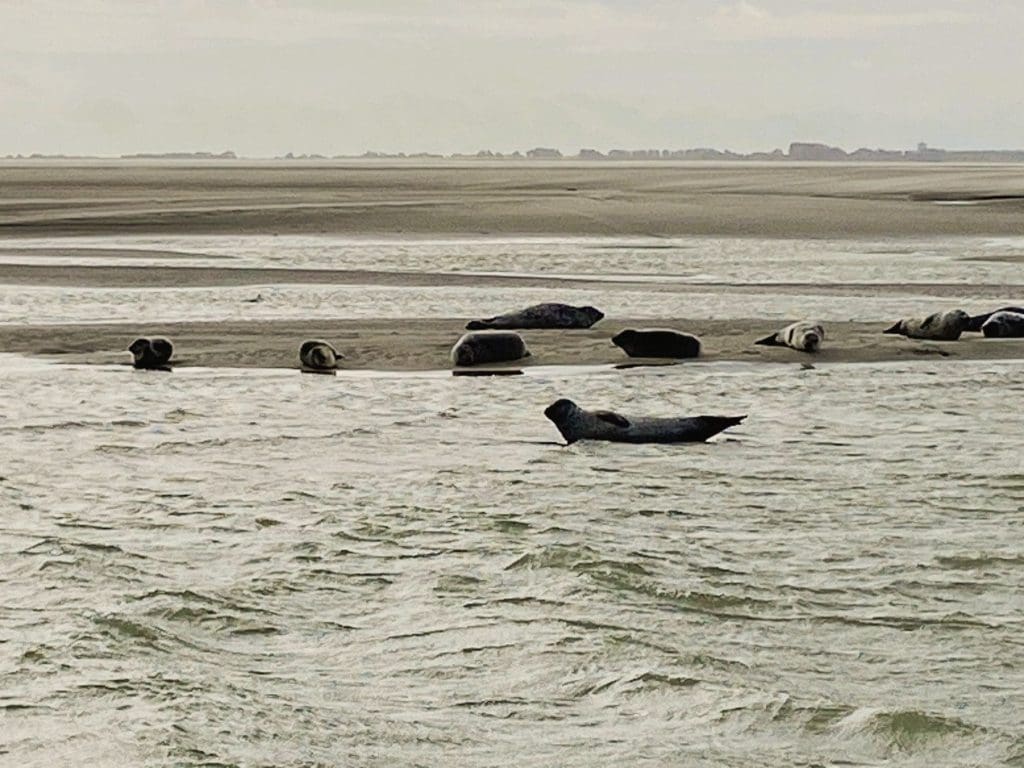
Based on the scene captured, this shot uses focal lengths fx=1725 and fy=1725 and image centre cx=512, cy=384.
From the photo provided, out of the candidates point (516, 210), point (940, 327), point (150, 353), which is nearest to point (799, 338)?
point (940, 327)

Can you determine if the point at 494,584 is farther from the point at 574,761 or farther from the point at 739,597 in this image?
the point at 574,761

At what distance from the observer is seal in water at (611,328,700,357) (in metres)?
13.3

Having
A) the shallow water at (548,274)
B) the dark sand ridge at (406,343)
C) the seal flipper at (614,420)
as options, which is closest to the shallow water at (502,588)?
the seal flipper at (614,420)

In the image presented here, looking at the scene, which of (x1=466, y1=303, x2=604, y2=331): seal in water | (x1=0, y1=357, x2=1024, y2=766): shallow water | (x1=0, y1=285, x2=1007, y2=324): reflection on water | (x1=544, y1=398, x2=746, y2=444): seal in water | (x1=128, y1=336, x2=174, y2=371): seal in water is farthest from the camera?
(x1=0, y1=285, x2=1007, y2=324): reflection on water

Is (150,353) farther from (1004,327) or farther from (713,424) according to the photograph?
(1004,327)

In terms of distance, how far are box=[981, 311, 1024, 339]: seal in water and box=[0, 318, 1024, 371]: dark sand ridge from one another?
9 centimetres

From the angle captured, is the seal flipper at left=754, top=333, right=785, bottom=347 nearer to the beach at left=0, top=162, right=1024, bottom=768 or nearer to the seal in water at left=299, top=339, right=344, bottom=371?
the beach at left=0, top=162, right=1024, bottom=768

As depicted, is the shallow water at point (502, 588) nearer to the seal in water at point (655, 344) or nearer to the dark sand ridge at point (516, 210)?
the seal in water at point (655, 344)

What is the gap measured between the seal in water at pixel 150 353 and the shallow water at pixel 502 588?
186 cm

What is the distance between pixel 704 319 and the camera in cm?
1606

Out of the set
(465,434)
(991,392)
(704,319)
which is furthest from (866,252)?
(465,434)

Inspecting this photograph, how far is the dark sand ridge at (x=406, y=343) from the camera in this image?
1328cm

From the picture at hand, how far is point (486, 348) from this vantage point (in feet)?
42.7

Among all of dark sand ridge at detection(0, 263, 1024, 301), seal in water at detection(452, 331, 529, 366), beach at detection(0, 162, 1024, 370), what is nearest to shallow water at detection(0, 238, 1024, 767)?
seal in water at detection(452, 331, 529, 366)
